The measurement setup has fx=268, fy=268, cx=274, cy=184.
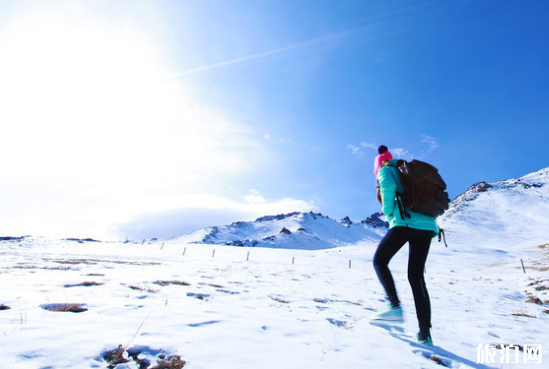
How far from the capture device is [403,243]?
12.8ft

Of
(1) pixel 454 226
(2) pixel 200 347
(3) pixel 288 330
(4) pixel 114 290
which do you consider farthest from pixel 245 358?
(1) pixel 454 226

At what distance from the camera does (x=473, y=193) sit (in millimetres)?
150875

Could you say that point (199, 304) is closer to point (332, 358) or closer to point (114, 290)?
point (114, 290)

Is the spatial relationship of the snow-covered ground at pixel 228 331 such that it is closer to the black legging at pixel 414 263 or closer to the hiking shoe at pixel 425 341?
the hiking shoe at pixel 425 341

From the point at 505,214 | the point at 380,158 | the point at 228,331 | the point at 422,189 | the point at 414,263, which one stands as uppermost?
the point at 505,214

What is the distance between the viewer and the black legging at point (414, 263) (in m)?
3.53

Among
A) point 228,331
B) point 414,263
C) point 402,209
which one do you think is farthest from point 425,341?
point 228,331

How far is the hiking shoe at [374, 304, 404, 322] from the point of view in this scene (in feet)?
12.9

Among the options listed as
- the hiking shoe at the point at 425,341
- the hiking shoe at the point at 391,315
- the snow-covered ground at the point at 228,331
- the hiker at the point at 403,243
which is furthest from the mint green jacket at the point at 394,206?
the snow-covered ground at the point at 228,331

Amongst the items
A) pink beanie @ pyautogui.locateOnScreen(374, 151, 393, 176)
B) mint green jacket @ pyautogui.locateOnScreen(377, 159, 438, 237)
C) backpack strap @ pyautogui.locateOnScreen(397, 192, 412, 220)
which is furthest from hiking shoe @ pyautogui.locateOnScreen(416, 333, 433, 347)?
pink beanie @ pyautogui.locateOnScreen(374, 151, 393, 176)

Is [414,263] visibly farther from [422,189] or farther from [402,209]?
[422,189]

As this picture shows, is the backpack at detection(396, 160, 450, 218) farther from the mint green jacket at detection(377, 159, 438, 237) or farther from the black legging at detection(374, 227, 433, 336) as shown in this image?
the black legging at detection(374, 227, 433, 336)

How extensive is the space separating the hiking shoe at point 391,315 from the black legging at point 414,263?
8 centimetres

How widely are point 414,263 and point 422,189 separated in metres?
1.03
